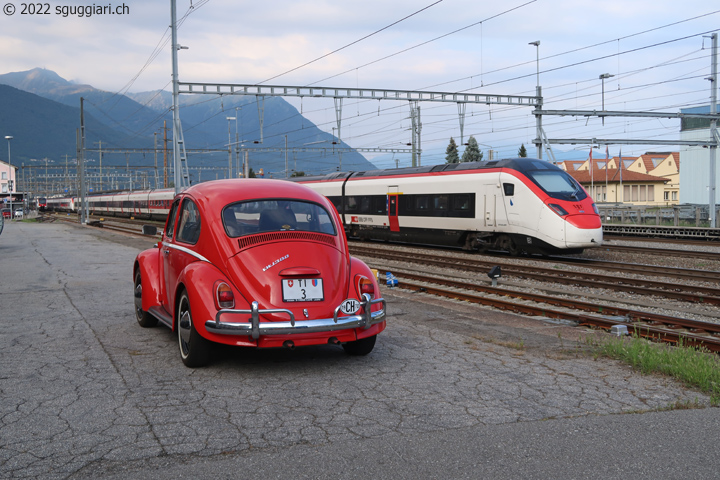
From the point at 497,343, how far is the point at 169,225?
393 centimetres

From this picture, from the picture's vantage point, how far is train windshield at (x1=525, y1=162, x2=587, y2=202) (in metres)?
18.3

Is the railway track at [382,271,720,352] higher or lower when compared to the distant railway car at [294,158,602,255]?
lower

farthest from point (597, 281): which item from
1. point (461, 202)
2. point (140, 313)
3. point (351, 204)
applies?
point (351, 204)

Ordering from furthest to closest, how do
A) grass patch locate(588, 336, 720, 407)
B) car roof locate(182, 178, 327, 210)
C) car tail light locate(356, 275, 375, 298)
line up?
car roof locate(182, 178, 327, 210), car tail light locate(356, 275, 375, 298), grass patch locate(588, 336, 720, 407)

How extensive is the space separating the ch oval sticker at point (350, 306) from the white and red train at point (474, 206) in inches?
501

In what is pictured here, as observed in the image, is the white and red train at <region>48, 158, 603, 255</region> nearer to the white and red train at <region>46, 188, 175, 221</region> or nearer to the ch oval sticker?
the ch oval sticker

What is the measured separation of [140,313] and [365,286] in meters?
3.36

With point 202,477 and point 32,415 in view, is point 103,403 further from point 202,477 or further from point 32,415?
point 202,477

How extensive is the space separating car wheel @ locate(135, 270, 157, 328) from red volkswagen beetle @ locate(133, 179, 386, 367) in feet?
3.27

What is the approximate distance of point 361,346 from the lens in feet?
21.6

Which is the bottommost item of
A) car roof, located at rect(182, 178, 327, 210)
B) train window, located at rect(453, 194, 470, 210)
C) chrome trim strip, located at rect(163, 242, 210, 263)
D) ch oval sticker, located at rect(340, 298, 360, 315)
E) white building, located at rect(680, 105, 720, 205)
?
ch oval sticker, located at rect(340, 298, 360, 315)

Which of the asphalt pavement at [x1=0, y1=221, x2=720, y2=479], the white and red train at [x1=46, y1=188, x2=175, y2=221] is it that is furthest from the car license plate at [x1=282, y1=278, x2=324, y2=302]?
the white and red train at [x1=46, y1=188, x2=175, y2=221]

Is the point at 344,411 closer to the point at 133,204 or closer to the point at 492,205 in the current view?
the point at 492,205

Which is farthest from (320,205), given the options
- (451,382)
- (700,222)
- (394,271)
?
(700,222)
